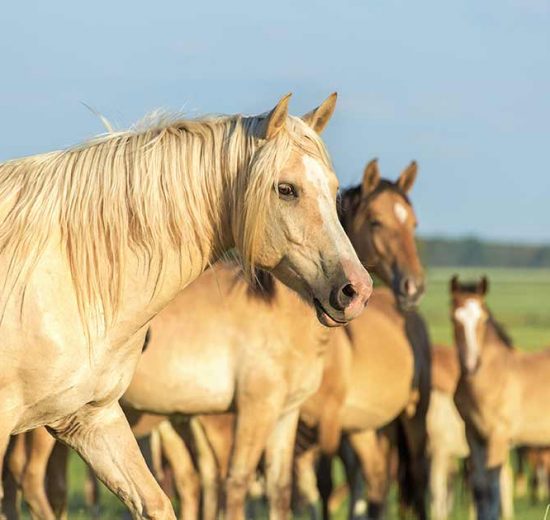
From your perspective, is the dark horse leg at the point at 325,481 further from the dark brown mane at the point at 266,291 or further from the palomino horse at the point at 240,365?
the dark brown mane at the point at 266,291

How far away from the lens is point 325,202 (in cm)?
457

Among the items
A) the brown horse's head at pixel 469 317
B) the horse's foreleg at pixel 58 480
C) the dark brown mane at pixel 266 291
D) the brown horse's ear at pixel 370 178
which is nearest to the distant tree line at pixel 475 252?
the brown horse's head at pixel 469 317

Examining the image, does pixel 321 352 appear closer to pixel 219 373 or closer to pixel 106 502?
pixel 219 373

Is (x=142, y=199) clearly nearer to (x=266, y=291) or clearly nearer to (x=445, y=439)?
(x=266, y=291)

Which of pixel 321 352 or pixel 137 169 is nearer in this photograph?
pixel 137 169

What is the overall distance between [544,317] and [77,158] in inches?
2731

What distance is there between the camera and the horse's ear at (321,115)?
16.0 feet

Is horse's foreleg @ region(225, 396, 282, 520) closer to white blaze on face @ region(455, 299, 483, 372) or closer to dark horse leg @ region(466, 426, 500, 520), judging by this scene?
dark horse leg @ region(466, 426, 500, 520)

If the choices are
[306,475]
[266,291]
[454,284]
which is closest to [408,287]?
[266,291]

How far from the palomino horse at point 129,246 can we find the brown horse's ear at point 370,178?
522 cm

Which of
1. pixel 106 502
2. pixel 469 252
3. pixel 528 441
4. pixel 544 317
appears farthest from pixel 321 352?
pixel 469 252

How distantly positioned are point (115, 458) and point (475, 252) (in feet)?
353

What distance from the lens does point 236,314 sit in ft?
29.0

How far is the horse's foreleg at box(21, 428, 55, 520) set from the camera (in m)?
7.95
